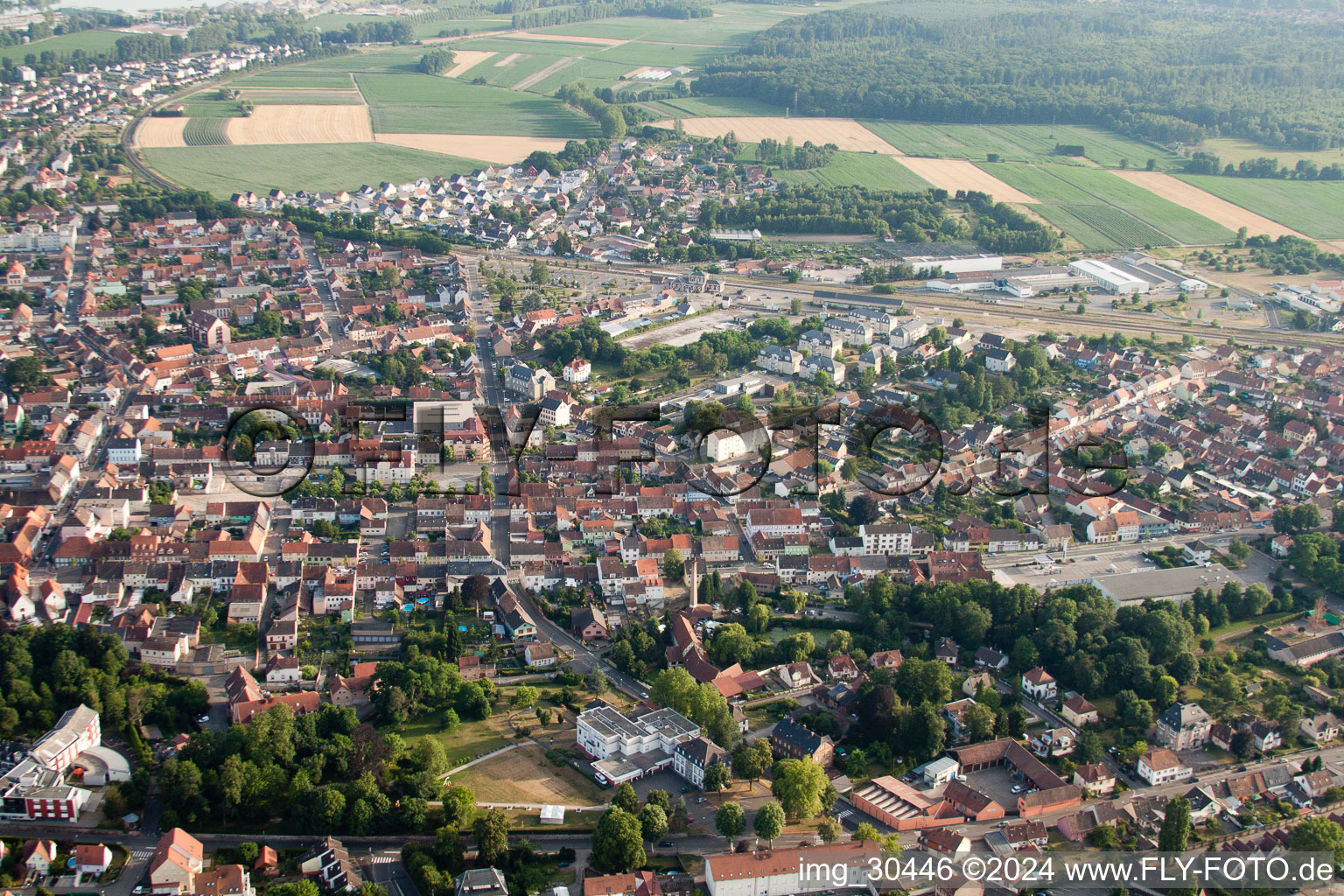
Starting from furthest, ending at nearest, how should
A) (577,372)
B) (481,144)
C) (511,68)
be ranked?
(511,68) → (481,144) → (577,372)

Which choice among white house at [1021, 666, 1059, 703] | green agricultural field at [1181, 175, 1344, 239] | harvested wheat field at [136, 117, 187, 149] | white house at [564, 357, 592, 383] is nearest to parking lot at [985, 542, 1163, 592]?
white house at [1021, 666, 1059, 703]

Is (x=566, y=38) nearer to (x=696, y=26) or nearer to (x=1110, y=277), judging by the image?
(x=696, y=26)

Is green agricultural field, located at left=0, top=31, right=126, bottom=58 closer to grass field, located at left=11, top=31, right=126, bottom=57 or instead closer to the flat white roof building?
grass field, located at left=11, top=31, right=126, bottom=57

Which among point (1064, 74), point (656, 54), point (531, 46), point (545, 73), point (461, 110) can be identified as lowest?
point (461, 110)

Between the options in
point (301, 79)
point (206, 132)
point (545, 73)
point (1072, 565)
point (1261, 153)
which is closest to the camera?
point (1072, 565)

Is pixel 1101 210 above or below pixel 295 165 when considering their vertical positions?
below

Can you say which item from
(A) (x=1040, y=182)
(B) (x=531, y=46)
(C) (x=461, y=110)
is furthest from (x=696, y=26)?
(A) (x=1040, y=182)

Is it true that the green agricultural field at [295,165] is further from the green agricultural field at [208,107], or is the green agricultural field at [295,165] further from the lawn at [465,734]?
the lawn at [465,734]

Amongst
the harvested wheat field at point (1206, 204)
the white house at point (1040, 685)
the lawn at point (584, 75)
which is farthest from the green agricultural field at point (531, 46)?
the white house at point (1040, 685)
